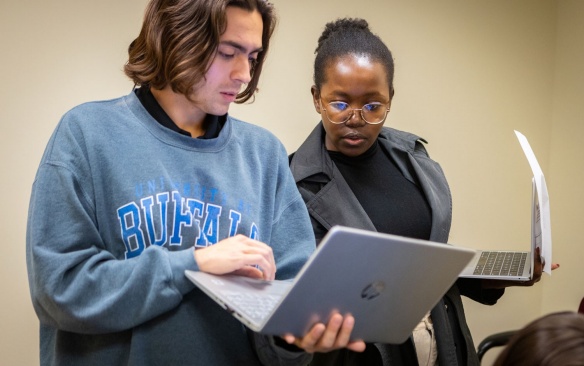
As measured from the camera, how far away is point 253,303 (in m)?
1.01

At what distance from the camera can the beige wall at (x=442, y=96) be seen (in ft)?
7.06

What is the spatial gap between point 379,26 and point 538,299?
1.52 meters

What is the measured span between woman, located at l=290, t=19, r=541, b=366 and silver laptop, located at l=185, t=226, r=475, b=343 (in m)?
0.58

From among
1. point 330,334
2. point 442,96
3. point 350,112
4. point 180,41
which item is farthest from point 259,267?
point 442,96

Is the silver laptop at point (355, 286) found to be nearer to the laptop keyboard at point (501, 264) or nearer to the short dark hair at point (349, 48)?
the laptop keyboard at point (501, 264)

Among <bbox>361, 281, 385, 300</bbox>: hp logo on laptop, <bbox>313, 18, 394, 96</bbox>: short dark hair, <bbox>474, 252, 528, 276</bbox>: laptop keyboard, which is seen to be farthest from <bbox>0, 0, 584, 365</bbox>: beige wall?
<bbox>361, 281, 385, 300</bbox>: hp logo on laptop

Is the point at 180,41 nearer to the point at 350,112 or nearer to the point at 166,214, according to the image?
the point at 166,214

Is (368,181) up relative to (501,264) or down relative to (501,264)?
up

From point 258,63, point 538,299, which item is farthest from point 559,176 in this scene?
point 258,63

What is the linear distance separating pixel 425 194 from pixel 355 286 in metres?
0.87

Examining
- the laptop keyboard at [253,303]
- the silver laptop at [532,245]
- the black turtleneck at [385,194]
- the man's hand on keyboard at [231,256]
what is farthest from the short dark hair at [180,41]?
the silver laptop at [532,245]

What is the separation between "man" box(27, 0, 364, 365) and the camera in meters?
1.06

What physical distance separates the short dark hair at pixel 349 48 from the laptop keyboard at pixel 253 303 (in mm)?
903

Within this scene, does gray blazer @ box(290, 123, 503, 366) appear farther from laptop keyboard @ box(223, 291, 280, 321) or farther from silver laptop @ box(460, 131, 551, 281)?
laptop keyboard @ box(223, 291, 280, 321)
